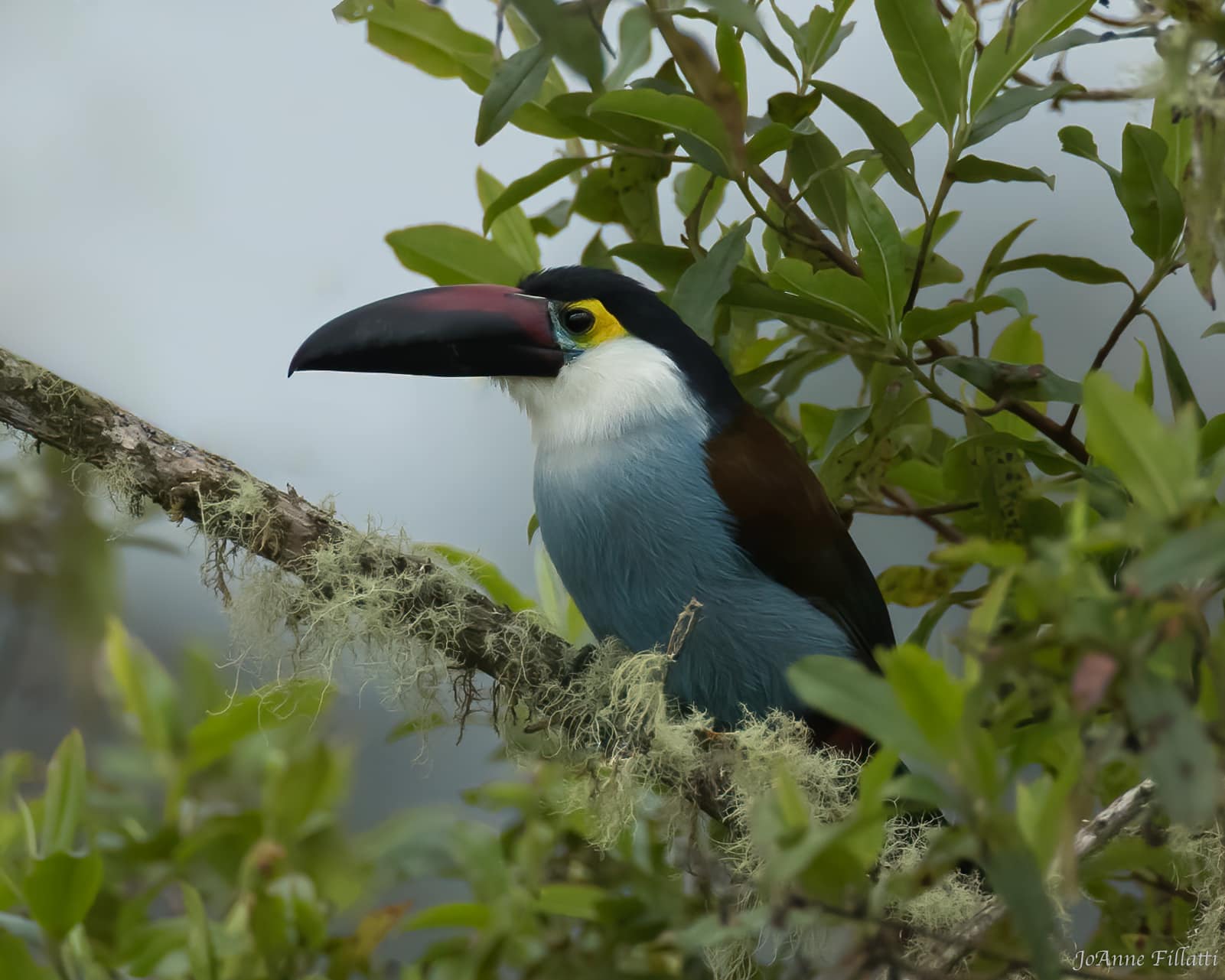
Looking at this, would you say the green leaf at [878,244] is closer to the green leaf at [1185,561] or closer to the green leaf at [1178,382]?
the green leaf at [1178,382]

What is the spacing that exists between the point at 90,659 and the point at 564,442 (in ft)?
2.69

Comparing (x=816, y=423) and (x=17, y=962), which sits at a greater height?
(x=816, y=423)

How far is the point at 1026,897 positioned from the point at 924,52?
923mm

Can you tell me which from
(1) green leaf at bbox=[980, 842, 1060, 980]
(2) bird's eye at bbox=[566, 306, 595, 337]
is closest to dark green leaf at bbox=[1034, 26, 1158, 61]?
(2) bird's eye at bbox=[566, 306, 595, 337]

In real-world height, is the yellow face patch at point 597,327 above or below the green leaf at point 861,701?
above

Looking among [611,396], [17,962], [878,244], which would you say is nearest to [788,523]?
[611,396]

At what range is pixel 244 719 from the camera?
107 centimetres

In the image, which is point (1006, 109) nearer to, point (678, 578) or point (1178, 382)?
point (1178, 382)

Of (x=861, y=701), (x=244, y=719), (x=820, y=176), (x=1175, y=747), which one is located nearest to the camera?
(x=1175, y=747)

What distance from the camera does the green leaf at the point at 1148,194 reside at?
1.17 m

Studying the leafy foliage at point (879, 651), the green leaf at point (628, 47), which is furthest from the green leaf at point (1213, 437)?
the green leaf at point (628, 47)

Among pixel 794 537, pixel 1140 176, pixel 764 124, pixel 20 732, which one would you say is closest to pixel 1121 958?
pixel 794 537

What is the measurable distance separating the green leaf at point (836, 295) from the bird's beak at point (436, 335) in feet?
1.09

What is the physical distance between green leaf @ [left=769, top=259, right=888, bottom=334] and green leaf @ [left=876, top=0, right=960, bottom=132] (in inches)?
8.4
